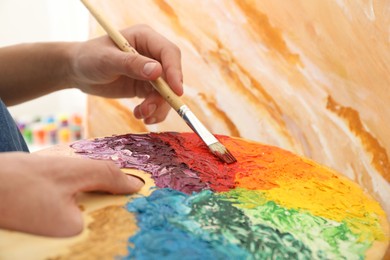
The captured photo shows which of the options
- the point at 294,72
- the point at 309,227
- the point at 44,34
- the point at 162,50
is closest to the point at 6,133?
the point at 162,50

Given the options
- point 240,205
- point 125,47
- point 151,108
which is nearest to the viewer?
point 240,205

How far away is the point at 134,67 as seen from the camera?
750 mm

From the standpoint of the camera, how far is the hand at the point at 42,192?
1.36 ft

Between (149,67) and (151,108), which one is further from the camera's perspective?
(151,108)

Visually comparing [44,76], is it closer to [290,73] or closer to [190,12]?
[190,12]

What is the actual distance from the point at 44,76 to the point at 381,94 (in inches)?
29.2

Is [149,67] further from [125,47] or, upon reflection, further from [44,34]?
[44,34]

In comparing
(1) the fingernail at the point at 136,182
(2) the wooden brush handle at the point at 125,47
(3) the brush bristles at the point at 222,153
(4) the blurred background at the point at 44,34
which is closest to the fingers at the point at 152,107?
(2) the wooden brush handle at the point at 125,47

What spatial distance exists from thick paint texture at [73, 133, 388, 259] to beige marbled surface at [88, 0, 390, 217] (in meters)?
0.27

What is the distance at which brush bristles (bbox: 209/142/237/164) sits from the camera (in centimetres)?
69

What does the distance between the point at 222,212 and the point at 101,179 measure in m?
0.15

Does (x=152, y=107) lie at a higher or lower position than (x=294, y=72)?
lower

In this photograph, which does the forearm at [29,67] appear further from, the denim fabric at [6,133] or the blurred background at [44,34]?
the blurred background at [44,34]

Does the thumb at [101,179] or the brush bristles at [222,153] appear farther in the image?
the brush bristles at [222,153]
